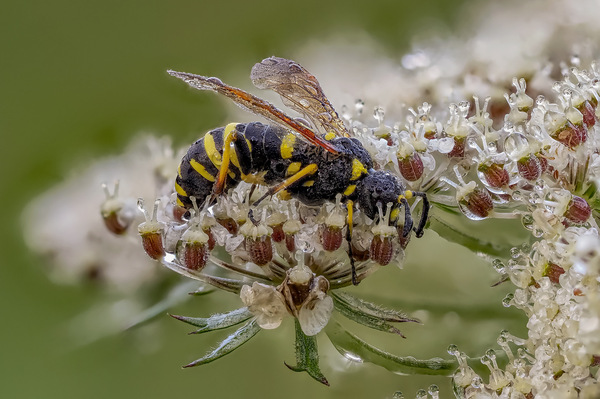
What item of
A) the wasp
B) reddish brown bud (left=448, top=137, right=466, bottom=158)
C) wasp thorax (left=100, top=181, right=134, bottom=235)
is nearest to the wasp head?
the wasp

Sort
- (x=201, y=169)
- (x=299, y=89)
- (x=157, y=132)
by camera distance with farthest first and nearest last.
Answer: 1. (x=157, y=132)
2. (x=299, y=89)
3. (x=201, y=169)

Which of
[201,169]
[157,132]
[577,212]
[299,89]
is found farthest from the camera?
[157,132]

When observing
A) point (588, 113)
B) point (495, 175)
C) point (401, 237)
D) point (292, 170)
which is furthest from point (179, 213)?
point (588, 113)

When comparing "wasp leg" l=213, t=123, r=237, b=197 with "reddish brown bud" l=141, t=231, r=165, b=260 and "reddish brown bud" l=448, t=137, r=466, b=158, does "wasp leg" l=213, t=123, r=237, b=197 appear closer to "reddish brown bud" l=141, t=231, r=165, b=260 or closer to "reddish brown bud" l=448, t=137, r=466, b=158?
"reddish brown bud" l=141, t=231, r=165, b=260

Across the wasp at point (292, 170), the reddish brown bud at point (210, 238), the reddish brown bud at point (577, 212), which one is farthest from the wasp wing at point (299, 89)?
the reddish brown bud at point (577, 212)

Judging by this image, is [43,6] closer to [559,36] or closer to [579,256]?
[559,36]

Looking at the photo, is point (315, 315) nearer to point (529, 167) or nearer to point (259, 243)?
point (259, 243)

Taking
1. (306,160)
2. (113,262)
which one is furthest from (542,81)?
(113,262)
